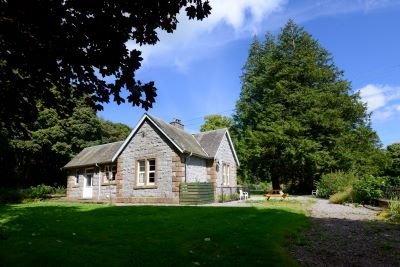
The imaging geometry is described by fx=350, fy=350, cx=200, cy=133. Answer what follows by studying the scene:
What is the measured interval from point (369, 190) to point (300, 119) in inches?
704

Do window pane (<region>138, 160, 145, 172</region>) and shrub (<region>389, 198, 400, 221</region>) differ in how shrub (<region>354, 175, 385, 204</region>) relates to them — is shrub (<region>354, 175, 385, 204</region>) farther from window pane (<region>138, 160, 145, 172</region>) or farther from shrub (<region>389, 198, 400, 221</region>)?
window pane (<region>138, 160, 145, 172</region>)

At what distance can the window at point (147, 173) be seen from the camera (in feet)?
82.1

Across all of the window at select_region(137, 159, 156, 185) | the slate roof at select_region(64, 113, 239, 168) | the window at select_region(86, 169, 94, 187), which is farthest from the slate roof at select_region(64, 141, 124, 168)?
the window at select_region(137, 159, 156, 185)

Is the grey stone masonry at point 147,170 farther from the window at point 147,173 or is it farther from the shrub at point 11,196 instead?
the shrub at point 11,196

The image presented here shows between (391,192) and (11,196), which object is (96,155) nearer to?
(11,196)

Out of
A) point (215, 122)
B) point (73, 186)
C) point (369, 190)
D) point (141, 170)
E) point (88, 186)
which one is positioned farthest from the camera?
point (215, 122)

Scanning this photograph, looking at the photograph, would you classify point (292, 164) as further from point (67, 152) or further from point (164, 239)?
point (164, 239)

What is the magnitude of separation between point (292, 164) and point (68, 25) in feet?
111

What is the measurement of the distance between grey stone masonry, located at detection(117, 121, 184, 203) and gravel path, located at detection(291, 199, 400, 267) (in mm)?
12936

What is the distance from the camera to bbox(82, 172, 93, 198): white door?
2985 cm

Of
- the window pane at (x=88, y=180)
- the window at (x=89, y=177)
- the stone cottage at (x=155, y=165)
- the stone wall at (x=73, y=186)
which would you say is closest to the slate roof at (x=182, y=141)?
the stone cottage at (x=155, y=165)

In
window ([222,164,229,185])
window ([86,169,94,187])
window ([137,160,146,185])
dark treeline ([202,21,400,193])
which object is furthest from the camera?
dark treeline ([202,21,400,193])

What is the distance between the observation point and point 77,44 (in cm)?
542

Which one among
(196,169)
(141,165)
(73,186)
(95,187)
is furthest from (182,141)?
(73,186)
